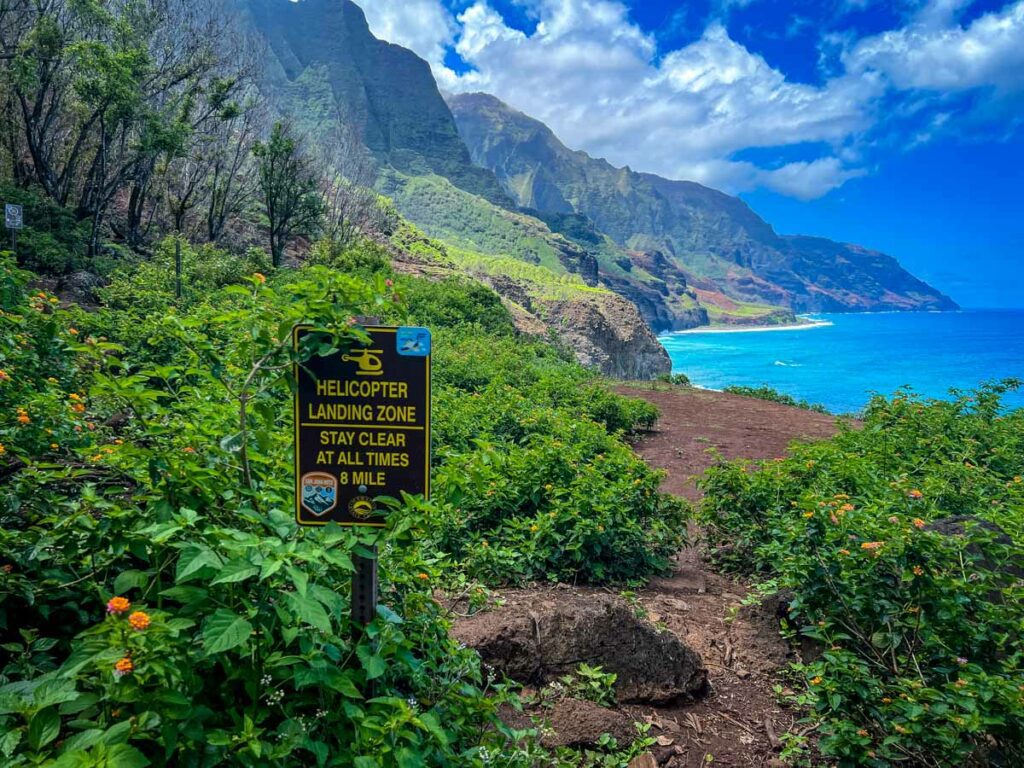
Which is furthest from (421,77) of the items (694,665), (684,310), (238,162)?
(694,665)

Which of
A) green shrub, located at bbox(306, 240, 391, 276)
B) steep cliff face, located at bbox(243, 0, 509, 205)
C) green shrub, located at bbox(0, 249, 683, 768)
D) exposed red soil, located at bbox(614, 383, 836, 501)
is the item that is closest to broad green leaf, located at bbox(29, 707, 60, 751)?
green shrub, located at bbox(0, 249, 683, 768)

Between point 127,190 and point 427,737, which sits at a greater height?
point 127,190

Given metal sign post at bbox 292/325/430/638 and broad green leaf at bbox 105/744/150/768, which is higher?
Answer: metal sign post at bbox 292/325/430/638

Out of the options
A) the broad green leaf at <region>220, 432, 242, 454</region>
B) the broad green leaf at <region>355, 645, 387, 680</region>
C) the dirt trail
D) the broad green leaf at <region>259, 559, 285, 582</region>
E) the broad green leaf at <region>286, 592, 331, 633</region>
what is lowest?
the dirt trail

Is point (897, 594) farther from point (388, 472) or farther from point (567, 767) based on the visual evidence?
point (388, 472)

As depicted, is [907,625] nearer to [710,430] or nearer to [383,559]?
[383,559]

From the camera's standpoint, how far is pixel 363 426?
220 cm

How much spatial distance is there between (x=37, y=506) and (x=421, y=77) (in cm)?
16833

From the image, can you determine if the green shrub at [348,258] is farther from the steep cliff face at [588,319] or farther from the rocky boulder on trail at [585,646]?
the rocky boulder on trail at [585,646]

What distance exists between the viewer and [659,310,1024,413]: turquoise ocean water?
206ft

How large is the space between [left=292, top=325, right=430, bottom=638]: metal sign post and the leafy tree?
1073 inches

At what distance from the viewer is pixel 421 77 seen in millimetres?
151125

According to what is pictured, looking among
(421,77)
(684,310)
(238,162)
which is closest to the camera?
(238,162)

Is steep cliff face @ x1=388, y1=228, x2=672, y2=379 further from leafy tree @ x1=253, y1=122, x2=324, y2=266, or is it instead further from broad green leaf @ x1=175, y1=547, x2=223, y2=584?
broad green leaf @ x1=175, y1=547, x2=223, y2=584
